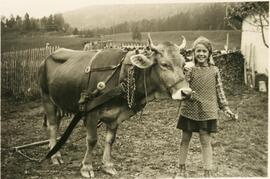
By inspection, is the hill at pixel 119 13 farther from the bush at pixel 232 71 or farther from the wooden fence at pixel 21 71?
the bush at pixel 232 71

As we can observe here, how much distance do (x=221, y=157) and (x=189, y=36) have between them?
1.31 metres

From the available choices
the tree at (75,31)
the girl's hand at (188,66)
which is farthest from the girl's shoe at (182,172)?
the tree at (75,31)

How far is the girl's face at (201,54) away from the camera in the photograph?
3384 millimetres

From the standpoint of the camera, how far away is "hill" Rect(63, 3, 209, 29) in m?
4.02

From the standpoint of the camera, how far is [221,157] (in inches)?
161

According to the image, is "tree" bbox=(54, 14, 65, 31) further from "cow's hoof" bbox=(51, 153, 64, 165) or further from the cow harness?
"cow's hoof" bbox=(51, 153, 64, 165)

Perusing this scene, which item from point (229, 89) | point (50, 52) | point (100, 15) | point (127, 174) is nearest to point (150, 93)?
point (127, 174)

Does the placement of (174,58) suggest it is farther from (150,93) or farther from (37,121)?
(37,121)

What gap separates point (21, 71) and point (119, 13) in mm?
1514

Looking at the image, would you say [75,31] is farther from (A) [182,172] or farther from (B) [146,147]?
(A) [182,172]

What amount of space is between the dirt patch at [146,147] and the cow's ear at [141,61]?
106 cm

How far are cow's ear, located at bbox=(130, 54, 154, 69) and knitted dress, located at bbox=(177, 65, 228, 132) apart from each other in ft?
1.29

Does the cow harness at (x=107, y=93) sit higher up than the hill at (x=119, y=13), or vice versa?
the hill at (x=119, y=13)

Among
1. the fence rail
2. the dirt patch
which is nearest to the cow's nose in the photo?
the dirt patch
